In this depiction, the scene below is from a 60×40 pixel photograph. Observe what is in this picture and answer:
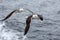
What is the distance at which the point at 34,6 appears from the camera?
22.1m

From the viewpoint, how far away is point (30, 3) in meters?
22.9

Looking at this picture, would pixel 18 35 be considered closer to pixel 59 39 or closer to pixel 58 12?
pixel 59 39

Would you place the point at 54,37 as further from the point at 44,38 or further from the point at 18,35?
the point at 18,35

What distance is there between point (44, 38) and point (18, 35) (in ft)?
5.29

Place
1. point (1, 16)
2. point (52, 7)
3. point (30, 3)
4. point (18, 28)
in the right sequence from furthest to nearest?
point (30, 3) → point (52, 7) → point (1, 16) → point (18, 28)

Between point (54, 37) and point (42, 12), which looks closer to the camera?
point (54, 37)

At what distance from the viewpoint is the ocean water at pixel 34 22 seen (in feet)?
52.8

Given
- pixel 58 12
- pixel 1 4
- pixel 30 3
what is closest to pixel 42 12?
pixel 58 12

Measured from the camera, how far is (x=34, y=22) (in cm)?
1847

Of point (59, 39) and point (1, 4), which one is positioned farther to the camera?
point (1, 4)

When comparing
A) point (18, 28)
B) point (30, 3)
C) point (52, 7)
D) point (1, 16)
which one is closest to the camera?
point (18, 28)

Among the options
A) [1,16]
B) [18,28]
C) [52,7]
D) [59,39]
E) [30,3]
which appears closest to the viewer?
[59,39]

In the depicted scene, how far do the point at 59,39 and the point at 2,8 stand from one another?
778 cm

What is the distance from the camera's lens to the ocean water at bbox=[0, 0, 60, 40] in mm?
16094
